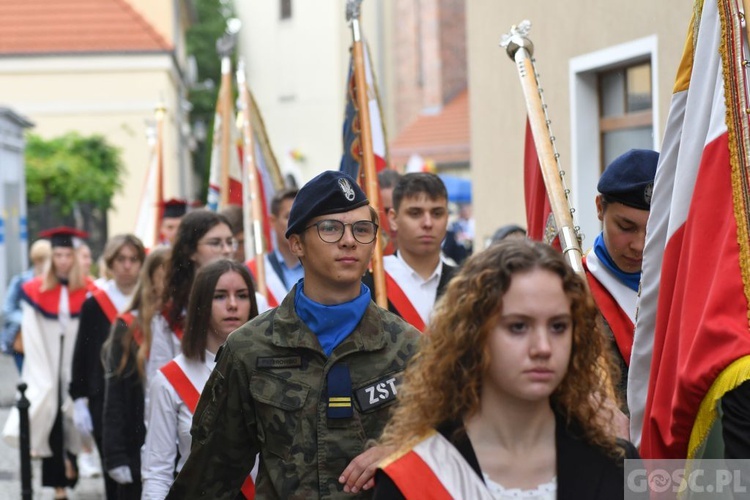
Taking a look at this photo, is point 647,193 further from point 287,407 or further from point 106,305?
point 106,305

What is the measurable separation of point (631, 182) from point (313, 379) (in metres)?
1.33

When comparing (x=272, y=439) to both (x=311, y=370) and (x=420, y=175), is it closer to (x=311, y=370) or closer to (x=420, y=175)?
(x=311, y=370)

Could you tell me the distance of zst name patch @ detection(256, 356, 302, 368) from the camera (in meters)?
4.04

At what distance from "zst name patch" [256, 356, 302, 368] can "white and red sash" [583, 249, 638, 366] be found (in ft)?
3.39

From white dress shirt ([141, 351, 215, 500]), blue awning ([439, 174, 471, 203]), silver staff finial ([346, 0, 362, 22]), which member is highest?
silver staff finial ([346, 0, 362, 22])

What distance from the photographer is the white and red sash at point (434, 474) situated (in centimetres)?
285

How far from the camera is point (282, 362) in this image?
4047mm

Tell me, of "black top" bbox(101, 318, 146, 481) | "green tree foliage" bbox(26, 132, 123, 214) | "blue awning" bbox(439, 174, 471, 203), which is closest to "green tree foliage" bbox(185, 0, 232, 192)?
"blue awning" bbox(439, 174, 471, 203)

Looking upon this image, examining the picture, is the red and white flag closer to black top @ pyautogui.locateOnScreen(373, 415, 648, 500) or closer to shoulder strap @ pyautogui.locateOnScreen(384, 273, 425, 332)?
shoulder strap @ pyautogui.locateOnScreen(384, 273, 425, 332)

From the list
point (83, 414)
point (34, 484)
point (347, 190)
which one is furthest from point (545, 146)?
point (34, 484)

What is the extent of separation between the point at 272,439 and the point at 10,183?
1709cm

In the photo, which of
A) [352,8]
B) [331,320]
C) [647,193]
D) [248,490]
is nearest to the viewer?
[331,320]

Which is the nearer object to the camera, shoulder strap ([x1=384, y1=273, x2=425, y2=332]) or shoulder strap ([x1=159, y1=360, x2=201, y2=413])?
shoulder strap ([x1=159, y1=360, x2=201, y2=413])

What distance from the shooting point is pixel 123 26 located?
31.3 meters
